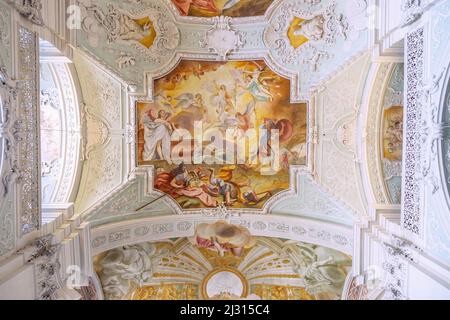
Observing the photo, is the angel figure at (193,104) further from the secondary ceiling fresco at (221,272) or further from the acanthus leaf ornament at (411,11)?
the acanthus leaf ornament at (411,11)

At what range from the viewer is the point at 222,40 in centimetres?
1021

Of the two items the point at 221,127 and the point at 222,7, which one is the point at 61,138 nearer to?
the point at 221,127

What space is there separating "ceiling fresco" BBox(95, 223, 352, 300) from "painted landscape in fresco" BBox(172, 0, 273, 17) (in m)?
6.30

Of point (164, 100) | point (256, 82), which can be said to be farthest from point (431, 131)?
point (164, 100)

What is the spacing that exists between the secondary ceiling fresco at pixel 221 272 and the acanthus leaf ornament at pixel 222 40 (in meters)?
5.78

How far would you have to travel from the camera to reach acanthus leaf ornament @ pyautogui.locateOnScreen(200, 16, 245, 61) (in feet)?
33.2

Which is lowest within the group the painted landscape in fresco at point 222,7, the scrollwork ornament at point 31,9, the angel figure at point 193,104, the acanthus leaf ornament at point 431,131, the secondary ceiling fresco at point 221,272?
the secondary ceiling fresco at point 221,272

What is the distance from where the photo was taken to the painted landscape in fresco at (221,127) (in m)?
10.3

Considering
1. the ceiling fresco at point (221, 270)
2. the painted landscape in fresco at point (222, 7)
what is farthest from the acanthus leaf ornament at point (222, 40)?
the ceiling fresco at point (221, 270)

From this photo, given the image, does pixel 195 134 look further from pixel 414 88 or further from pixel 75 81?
pixel 414 88

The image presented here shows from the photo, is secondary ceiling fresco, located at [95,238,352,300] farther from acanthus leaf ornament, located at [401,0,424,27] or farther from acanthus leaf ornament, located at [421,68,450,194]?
acanthus leaf ornament, located at [401,0,424,27]
